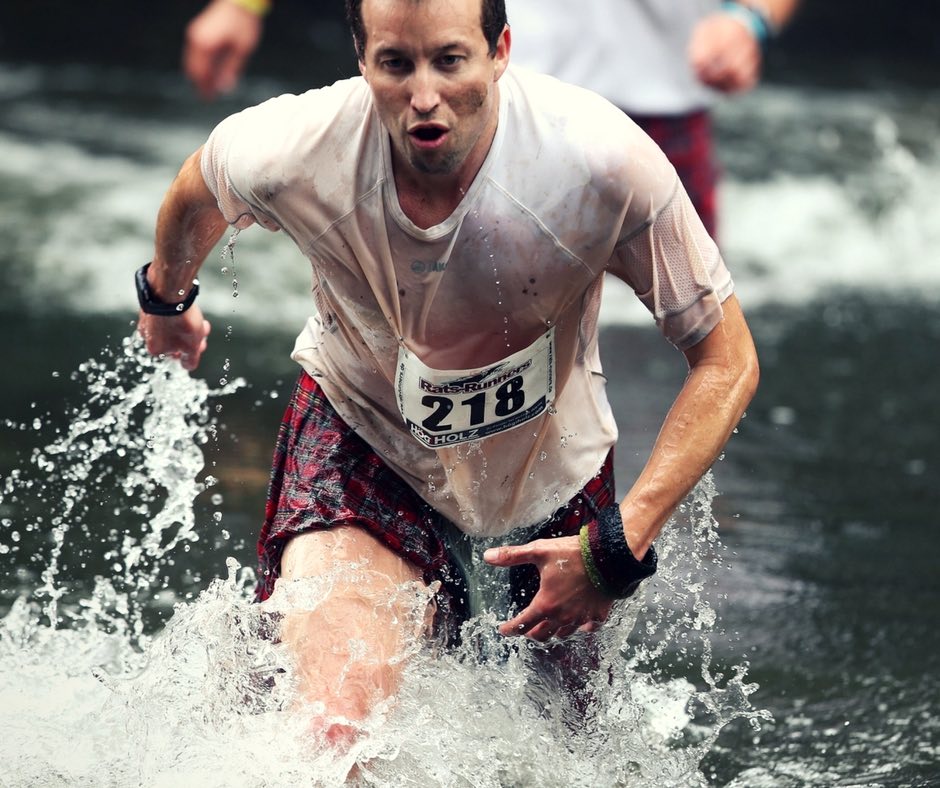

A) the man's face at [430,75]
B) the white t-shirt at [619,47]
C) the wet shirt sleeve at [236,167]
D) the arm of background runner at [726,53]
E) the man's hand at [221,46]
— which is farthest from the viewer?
the white t-shirt at [619,47]

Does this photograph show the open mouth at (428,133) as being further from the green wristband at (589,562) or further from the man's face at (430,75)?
the green wristband at (589,562)

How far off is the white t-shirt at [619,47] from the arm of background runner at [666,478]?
8.65 feet

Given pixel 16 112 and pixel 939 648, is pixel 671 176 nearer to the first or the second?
pixel 939 648

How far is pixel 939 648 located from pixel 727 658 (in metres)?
0.55

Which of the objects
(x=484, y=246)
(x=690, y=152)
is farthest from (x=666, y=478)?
(x=690, y=152)

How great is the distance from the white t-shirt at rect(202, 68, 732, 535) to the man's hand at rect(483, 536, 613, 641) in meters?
0.34

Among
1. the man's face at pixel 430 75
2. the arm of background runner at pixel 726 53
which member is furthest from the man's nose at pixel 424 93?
the arm of background runner at pixel 726 53

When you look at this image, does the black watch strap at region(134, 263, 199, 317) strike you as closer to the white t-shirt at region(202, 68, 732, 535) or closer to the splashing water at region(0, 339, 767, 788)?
the splashing water at region(0, 339, 767, 788)

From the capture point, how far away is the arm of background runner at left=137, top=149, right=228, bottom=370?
302 centimetres

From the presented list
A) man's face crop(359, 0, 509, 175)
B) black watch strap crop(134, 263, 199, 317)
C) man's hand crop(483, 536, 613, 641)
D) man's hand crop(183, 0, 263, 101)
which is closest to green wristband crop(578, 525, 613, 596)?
man's hand crop(483, 536, 613, 641)

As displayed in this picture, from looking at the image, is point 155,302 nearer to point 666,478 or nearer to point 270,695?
point 270,695

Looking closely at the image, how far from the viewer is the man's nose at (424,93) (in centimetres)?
253

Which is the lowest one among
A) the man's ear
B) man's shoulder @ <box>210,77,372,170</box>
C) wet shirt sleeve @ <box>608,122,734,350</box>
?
wet shirt sleeve @ <box>608,122,734,350</box>

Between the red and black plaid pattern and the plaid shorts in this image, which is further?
the red and black plaid pattern
